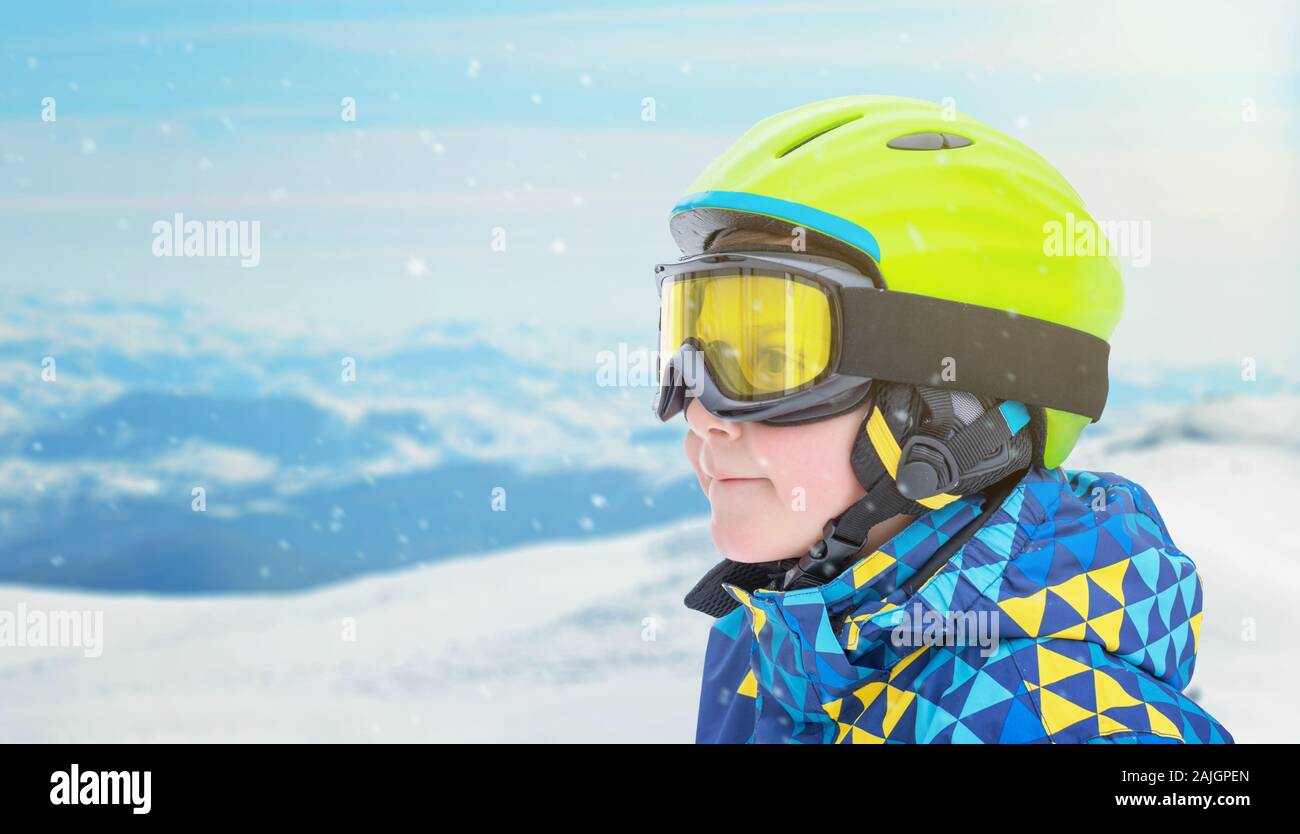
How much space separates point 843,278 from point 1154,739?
0.88 meters

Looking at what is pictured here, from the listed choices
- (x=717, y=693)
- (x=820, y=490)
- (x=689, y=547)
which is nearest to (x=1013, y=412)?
(x=820, y=490)

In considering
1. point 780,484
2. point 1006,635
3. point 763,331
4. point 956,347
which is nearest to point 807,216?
point 763,331

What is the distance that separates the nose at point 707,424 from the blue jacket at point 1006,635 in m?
0.29

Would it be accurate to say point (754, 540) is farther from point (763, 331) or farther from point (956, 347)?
point (956, 347)

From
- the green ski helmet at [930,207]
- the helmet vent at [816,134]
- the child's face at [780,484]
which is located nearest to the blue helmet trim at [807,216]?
the green ski helmet at [930,207]

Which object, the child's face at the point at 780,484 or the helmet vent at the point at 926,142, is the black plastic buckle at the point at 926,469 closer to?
the child's face at the point at 780,484

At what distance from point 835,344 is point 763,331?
0.43 ft

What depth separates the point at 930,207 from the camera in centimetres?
193

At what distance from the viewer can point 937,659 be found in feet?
5.91

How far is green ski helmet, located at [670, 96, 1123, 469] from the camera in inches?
75.8

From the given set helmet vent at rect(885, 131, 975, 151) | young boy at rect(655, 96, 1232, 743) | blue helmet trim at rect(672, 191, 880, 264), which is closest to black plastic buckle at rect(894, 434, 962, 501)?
young boy at rect(655, 96, 1232, 743)

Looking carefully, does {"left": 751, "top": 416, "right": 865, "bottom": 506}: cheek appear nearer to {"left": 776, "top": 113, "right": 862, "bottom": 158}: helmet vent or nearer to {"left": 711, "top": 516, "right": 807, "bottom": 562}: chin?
{"left": 711, "top": 516, "right": 807, "bottom": 562}: chin

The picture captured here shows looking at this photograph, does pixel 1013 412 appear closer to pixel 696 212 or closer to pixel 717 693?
pixel 696 212

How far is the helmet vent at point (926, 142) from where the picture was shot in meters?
2.01
